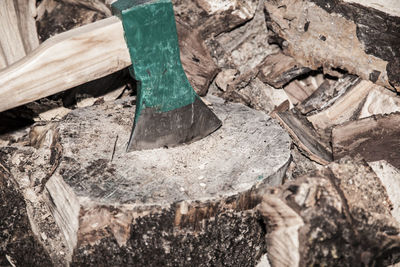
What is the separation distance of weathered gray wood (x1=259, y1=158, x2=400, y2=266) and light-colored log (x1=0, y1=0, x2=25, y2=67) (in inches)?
66.2

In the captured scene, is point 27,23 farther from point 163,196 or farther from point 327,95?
point 327,95

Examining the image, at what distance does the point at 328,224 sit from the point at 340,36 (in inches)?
47.0

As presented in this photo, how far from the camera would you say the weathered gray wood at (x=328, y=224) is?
182 cm

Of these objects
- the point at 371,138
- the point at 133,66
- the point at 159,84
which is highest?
the point at 133,66

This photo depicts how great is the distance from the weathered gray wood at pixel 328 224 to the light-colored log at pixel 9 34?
66.2 inches

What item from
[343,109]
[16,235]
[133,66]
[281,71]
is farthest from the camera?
[281,71]

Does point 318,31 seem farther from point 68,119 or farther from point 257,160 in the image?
point 68,119

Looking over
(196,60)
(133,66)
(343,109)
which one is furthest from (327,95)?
(133,66)

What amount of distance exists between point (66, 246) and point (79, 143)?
1.56 feet

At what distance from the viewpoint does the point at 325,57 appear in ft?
8.73

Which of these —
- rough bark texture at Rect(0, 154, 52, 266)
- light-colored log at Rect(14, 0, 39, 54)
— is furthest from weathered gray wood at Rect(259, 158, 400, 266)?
light-colored log at Rect(14, 0, 39, 54)

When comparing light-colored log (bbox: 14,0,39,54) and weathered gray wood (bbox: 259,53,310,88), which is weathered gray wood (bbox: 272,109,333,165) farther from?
light-colored log (bbox: 14,0,39,54)

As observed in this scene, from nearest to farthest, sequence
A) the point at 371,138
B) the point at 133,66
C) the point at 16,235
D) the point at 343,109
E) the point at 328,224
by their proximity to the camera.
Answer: the point at 328,224
the point at 133,66
the point at 16,235
the point at 371,138
the point at 343,109

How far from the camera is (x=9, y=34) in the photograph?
2.60m
